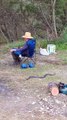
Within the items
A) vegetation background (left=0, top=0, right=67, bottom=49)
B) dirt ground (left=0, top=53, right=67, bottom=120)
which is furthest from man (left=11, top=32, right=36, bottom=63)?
vegetation background (left=0, top=0, right=67, bottom=49)

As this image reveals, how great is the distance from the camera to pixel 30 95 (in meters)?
6.38

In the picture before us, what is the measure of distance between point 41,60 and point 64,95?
123 inches

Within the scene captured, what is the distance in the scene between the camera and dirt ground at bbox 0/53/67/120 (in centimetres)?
555

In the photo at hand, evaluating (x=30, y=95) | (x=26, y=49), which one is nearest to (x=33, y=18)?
(x=26, y=49)

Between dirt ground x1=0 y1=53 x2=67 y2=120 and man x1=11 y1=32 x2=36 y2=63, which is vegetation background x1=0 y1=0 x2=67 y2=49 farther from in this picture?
dirt ground x1=0 y1=53 x2=67 y2=120

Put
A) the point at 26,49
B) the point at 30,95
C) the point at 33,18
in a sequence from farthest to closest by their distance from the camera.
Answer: the point at 33,18 < the point at 26,49 < the point at 30,95

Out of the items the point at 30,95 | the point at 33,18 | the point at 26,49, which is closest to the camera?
the point at 30,95

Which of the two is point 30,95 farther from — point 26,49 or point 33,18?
point 33,18

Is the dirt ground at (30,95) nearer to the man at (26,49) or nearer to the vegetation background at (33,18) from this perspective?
the man at (26,49)

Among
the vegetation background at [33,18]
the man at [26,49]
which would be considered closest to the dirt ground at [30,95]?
the man at [26,49]

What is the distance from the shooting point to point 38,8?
13.1 m

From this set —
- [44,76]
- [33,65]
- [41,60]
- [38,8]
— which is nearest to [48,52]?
[41,60]

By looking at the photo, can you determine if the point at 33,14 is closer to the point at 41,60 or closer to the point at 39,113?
the point at 41,60

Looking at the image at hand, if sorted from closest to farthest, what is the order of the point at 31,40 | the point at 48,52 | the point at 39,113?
the point at 39,113 → the point at 31,40 → the point at 48,52
